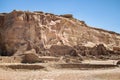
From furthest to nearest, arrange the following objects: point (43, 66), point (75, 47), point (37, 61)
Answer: point (75, 47) → point (37, 61) → point (43, 66)

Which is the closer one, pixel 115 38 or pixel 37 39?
pixel 37 39

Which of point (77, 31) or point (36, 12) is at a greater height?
point (36, 12)

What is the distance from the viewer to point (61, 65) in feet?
98.4

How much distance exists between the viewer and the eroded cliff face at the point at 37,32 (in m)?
46.0

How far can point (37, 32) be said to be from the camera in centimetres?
4741

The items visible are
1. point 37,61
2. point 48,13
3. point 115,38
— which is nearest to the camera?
point 37,61

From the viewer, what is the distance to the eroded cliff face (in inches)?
1811

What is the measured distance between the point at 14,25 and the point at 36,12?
618 centimetres

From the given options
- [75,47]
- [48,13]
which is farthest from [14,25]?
[75,47]

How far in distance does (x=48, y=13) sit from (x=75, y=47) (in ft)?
30.2

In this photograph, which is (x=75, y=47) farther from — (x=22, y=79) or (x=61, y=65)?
(x=22, y=79)

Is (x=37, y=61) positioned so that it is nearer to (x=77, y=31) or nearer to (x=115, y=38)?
(x=77, y=31)

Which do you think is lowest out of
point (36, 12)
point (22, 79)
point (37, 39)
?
point (22, 79)

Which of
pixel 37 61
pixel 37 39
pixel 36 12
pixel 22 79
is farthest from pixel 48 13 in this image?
pixel 22 79
